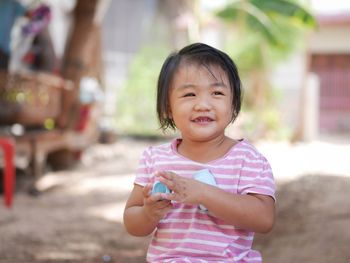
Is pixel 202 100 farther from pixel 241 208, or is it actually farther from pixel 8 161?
pixel 8 161

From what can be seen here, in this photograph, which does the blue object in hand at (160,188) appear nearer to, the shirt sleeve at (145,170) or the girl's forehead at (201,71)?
the shirt sleeve at (145,170)

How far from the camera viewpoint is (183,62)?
189 cm

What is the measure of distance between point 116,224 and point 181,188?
338cm

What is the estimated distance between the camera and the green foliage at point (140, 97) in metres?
13.7

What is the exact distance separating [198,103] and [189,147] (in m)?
0.19

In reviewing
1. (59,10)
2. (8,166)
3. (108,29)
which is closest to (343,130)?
(108,29)

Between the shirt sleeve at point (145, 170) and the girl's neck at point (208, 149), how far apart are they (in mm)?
138

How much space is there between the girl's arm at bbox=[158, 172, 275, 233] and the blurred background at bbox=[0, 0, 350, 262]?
1462mm

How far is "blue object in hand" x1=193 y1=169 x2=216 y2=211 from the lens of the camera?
1.80 m

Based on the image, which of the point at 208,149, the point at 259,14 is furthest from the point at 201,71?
the point at 259,14

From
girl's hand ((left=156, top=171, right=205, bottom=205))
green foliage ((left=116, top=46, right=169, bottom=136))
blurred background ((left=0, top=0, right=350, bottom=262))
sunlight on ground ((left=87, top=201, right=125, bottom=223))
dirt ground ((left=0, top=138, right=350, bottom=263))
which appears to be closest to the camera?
girl's hand ((left=156, top=171, right=205, bottom=205))

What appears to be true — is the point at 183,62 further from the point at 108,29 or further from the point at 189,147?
the point at 108,29

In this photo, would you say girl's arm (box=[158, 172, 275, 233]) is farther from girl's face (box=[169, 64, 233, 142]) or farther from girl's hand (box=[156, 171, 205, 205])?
girl's face (box=[169, 64, 233, 142])

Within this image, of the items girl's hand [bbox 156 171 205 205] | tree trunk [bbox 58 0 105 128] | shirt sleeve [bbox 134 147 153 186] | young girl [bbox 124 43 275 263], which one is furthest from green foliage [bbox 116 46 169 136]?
girl's hand [bbox 156 171 205 205]
